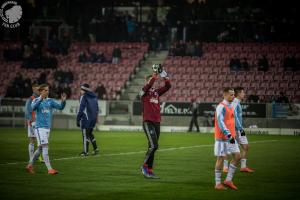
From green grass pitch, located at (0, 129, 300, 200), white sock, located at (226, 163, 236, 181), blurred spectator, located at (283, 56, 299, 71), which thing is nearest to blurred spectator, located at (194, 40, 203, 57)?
blurred spectator, located at (283, 56, 299, 71)

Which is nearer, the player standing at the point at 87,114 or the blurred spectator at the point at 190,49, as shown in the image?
the player standing at the point at 87,114

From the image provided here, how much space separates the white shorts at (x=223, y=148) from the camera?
15.2 meters

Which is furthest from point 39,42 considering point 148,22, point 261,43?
point 261,43

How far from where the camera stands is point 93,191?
14.8m

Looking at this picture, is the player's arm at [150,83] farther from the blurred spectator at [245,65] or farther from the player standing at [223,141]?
the blurred spectator at [245,65]

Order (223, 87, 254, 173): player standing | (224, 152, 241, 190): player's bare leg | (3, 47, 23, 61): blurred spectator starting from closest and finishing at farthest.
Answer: (224, 152, 241, 190): player's bare leg → (223, 87, 254, 173): player standing → (3, 47, 23, 61): blurred spectator

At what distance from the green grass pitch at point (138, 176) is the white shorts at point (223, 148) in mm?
781

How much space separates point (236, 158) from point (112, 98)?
31473 millimetres

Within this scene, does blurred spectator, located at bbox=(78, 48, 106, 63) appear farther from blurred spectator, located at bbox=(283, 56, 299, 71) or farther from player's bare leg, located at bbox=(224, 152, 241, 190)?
player's bare leg, located at bbox=(224, 152, 241, 190)

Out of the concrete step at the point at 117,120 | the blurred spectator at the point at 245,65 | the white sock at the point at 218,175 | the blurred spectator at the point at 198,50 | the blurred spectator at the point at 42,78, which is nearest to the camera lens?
the white sock at the point at 218,175

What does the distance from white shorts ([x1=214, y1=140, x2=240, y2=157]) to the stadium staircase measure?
28665 mm

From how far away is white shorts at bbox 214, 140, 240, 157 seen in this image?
15203mm

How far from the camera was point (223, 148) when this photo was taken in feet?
50.2

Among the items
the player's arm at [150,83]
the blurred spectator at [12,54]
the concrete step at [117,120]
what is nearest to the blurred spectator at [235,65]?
the concrete step at [117,120]
